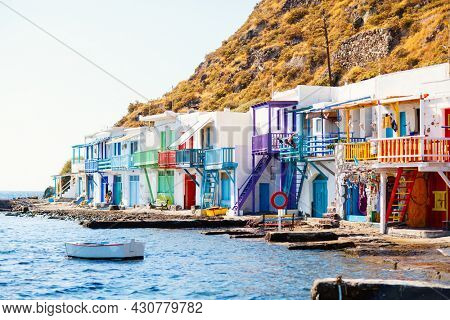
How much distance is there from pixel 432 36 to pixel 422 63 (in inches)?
207

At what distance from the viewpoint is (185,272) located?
28.8 metres

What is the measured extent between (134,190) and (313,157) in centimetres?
2690

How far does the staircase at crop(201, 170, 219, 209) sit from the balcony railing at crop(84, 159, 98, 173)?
21.3 m

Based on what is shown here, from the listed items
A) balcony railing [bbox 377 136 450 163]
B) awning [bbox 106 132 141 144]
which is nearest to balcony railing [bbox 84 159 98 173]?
awning [bbox 106 132 141 144]

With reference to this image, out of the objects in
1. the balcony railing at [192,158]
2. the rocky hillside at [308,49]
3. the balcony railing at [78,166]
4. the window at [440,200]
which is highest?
the rocky hillside at [308,49]

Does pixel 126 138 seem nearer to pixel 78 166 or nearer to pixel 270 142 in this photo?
pixel 78 166

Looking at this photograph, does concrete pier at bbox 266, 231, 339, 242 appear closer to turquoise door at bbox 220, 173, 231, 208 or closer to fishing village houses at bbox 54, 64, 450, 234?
fishing village houses at bbox 54, 64, 450, 234

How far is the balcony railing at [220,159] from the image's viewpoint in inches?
2014

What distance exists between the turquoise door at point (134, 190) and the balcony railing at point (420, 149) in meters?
36.5

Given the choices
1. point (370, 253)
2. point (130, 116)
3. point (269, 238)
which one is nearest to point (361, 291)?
point (370, 253)

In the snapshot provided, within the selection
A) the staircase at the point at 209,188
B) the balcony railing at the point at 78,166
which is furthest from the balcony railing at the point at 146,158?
the balcony railing at the point at 78,166

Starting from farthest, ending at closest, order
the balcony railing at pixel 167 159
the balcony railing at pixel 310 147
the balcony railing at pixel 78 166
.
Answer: the balcony railing at pixel 78 166
the balcony railing at pixel 167 159
the balcony railing at pixel 310 147

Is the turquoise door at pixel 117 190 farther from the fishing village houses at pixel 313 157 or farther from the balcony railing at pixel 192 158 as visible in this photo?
the balcony railing at pixel 192 158

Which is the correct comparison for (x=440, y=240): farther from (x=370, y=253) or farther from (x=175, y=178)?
(x=175, y=178)
